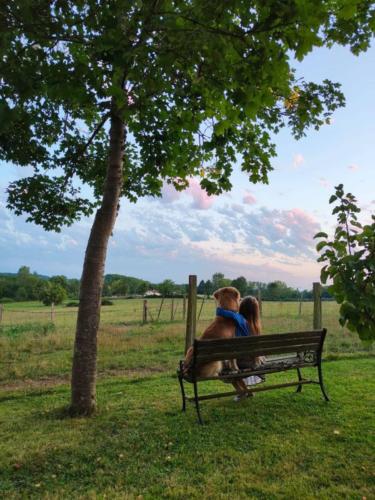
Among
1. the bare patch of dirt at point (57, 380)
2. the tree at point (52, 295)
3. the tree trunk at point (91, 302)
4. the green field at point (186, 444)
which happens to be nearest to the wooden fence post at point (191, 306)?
the bare patch of dirt at point (57, 380)

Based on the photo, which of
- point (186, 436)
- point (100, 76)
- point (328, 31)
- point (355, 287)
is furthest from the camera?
point (186, 436)

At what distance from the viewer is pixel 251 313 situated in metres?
6.02

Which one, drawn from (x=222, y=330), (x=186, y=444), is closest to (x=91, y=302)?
(x=222, y=330)

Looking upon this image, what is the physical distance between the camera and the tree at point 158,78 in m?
2.79

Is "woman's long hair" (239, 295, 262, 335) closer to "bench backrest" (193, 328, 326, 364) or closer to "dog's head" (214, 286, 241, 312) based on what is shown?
"dog's head" (214, 286, 241, 312)

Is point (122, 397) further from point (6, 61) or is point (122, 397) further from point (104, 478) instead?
point (6, 61)

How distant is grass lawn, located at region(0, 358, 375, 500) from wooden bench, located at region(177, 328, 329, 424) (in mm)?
375

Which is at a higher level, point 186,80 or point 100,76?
point 186,80

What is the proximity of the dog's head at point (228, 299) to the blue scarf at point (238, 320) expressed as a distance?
70 mm

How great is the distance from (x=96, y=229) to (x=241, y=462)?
321 cm

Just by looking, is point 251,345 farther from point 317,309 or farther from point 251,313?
point 317,309

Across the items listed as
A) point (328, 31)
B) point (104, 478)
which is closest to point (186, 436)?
point (104, 478)

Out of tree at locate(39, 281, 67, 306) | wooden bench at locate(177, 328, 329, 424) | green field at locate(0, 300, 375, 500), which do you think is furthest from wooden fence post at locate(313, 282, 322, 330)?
tree at locate(39, 281, 67, 306)

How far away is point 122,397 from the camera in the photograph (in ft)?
20.4
